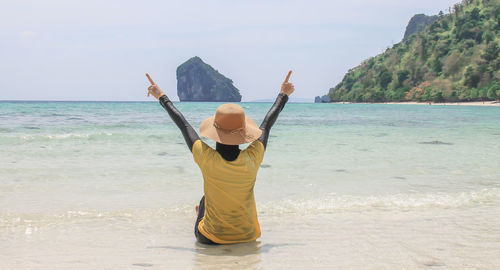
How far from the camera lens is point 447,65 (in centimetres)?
11438

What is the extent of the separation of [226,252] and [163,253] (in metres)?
0.58

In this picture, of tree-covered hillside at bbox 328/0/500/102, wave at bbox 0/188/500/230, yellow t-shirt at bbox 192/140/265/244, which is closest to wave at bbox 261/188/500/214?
wave at bbox 0/188/500/230

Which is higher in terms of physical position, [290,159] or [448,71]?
[448,71]

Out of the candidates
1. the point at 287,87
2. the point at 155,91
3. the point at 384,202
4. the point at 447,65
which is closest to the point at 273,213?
the point at 384,202

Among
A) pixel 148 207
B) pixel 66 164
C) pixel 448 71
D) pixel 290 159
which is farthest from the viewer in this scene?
pixel 448 71

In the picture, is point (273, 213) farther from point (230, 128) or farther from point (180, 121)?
point (230, 128)

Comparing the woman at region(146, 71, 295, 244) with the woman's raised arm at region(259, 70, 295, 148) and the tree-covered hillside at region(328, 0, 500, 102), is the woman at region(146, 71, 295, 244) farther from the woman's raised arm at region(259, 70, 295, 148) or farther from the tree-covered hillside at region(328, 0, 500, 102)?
the tree-covered hillside at region(328, 0, 500, 102)

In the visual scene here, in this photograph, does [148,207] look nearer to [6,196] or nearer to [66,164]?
[6,196]

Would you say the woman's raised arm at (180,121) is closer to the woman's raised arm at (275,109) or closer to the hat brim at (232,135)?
the hat brim at (232,135)

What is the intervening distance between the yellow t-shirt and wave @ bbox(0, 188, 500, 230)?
1.48 meters

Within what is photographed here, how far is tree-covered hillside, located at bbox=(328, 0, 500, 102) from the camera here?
316ft

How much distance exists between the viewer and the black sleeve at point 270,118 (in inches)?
141

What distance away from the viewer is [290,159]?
33.0 ft

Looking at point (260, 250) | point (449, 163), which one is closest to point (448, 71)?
point (449, 163)
